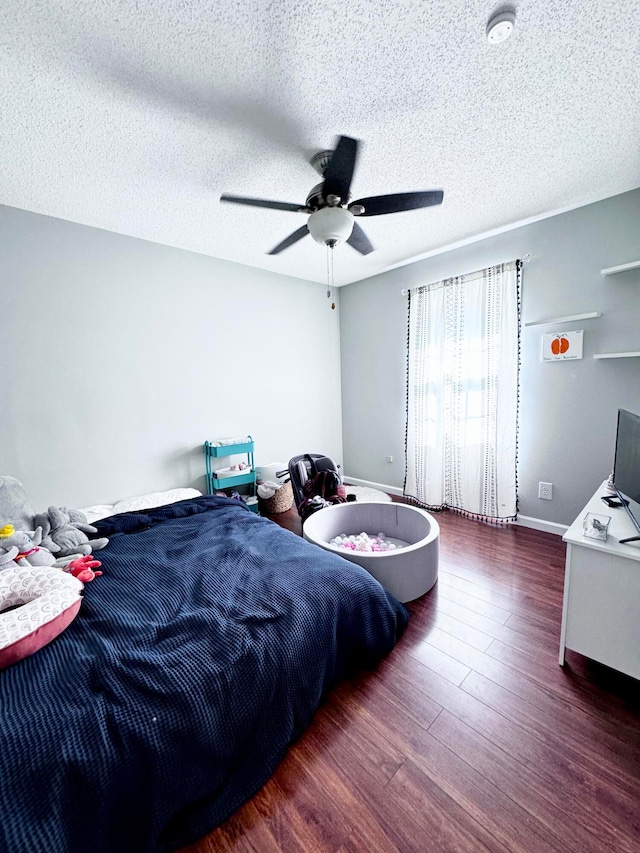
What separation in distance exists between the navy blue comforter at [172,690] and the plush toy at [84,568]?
5 centimetres

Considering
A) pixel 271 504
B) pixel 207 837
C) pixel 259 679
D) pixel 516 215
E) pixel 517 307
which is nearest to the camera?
pixel 207 837

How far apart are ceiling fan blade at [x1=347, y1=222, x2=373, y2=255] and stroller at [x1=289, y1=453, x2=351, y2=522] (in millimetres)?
1734

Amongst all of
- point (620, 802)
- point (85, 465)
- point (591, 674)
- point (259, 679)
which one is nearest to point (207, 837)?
point (259, 679)

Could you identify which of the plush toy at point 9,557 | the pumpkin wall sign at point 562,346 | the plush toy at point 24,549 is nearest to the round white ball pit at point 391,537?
the plush toy at point 24,549

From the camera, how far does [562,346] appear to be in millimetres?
2631

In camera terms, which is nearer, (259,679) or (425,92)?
(259,679)

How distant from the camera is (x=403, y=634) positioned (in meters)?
1.76

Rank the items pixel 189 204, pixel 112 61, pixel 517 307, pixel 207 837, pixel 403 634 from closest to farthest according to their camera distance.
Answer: pixel 207 837 → pixel 112 61 → pixel 403 634 → pixel 189 204 → pixel 517 307

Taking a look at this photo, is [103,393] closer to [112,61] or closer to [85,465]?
[85,465]

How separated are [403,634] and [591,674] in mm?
826

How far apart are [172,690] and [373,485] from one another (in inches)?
132

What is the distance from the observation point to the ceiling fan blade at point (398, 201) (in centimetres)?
172

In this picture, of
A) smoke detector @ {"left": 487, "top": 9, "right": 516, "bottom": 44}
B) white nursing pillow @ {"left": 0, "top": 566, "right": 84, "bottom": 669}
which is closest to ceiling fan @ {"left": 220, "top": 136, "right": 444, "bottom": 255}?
smoke detector @ {"left": 487, "top": 9, "right": 516, "bottom": 44}

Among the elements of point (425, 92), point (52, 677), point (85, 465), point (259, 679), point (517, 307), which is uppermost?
point (425, 92)
